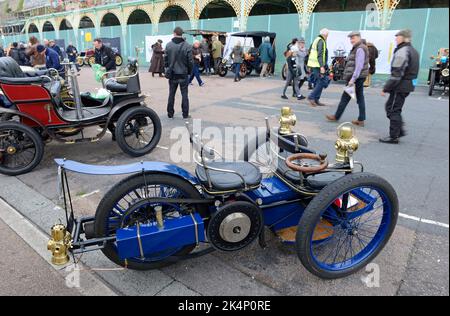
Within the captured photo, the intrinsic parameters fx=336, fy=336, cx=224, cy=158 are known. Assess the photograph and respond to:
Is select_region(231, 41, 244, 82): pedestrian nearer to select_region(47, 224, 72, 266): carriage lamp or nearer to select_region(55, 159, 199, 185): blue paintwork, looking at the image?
select_region(55, 159, 199, 185): blue paintwork

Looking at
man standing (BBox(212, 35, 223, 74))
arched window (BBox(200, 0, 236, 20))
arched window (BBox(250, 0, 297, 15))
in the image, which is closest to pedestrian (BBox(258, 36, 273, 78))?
man standing (BBox(212, 35, 223, 74))

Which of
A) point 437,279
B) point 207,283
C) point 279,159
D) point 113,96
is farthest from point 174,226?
point 113,96

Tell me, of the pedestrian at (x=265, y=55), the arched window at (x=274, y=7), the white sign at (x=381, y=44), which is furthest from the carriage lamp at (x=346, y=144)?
the arched window at (x=274, y=7)

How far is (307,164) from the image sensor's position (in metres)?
2.54

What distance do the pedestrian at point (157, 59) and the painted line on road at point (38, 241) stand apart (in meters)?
12.8

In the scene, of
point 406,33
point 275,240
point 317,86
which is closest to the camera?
point 275,240

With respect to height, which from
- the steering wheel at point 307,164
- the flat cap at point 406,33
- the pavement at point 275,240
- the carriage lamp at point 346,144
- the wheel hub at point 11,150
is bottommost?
the pavement at point 275,240

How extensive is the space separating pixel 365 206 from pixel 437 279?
0.69 metres

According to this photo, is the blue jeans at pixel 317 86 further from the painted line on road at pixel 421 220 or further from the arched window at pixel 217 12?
the arched window at pixel 217 12

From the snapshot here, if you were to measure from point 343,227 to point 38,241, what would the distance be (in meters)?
2.60

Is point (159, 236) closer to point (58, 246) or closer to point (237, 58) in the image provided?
point (58, 246)

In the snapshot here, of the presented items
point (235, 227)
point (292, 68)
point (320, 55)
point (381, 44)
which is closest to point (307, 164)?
point (235, 227)

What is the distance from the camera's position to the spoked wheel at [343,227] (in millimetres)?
2186
